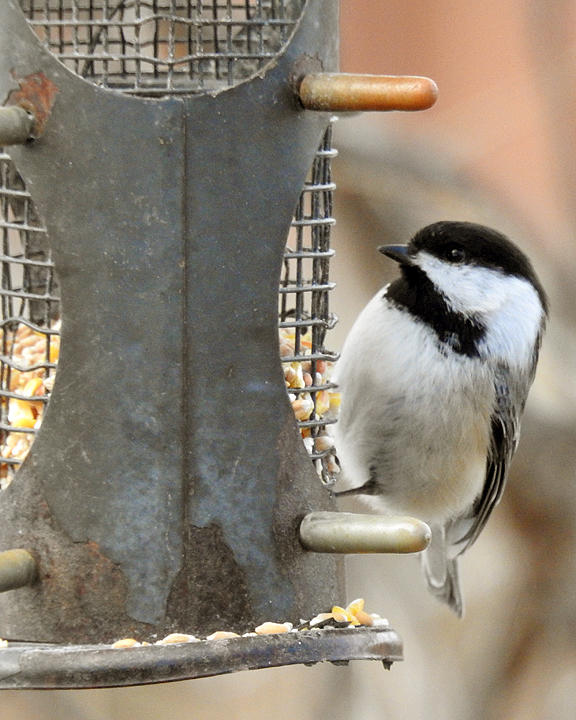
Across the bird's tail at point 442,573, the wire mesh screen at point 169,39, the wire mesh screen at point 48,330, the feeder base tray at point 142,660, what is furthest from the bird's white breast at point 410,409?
the feeder base tray at point 142,660

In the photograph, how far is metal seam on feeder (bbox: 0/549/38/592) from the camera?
6.79ft

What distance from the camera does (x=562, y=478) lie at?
4.34 metres

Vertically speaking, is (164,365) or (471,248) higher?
(471,248)

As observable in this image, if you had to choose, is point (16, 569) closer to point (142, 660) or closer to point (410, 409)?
point (142, 660)

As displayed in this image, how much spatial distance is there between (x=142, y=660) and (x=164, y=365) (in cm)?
51

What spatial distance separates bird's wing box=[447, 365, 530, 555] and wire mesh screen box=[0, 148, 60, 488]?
1.16 meters

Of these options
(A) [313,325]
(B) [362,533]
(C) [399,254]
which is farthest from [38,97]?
(C) [399,254]

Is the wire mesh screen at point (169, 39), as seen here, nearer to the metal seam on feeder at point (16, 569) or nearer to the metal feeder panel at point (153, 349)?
the metal feeder panel at point (153, 349)

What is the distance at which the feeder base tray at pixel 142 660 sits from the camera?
1.97 m

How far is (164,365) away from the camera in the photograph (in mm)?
2207

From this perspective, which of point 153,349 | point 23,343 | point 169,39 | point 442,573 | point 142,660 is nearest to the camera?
point 142,660

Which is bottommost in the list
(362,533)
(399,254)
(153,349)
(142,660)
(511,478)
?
(511,478)

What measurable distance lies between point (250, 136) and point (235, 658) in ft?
2.90

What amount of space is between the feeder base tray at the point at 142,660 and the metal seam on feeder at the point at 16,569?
103 mm
